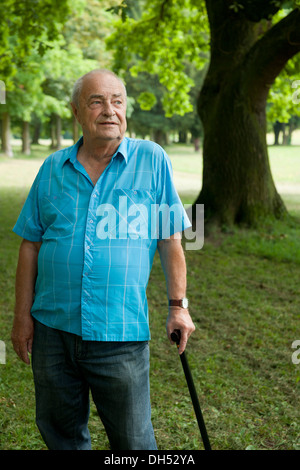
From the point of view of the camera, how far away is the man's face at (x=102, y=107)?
2.27 m

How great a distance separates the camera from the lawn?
3.53 metres

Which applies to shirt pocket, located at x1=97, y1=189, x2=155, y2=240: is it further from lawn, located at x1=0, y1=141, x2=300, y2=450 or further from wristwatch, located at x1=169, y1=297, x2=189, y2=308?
lawn, located at x1=0, y1=141, x2=300, y2=450

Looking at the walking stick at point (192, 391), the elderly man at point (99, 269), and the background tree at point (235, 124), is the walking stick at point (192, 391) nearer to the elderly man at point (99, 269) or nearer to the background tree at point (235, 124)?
the elderly man at point (99, 269)

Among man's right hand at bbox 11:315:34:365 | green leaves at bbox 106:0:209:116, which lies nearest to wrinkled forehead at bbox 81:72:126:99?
man's right hand at bbox 11:315:34:365

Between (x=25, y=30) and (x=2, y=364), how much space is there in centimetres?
779

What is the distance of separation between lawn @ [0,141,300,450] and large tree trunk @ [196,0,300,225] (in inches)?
23.2

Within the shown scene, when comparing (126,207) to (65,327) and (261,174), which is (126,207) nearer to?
(65,327)

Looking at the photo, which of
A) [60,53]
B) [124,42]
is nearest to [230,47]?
[124,42]

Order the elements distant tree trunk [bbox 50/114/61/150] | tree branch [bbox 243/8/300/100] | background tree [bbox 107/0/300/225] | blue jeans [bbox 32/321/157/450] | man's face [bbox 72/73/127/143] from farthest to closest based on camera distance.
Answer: distant tree trunk [bbox 50/114/61/150] < background tree [bbox 107/0/300/225] < tree branch [bbox 243/8/300/100] < man's face [bbox 72/73/127/143] < blue jeans [bbox 32/321/157/450]

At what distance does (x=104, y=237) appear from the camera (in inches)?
86.1

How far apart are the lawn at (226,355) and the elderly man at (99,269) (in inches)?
49.3

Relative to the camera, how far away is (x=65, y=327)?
2189 mm

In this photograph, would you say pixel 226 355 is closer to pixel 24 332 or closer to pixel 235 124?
pixel 24 332

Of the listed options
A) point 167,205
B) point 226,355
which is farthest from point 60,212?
point 226,355
